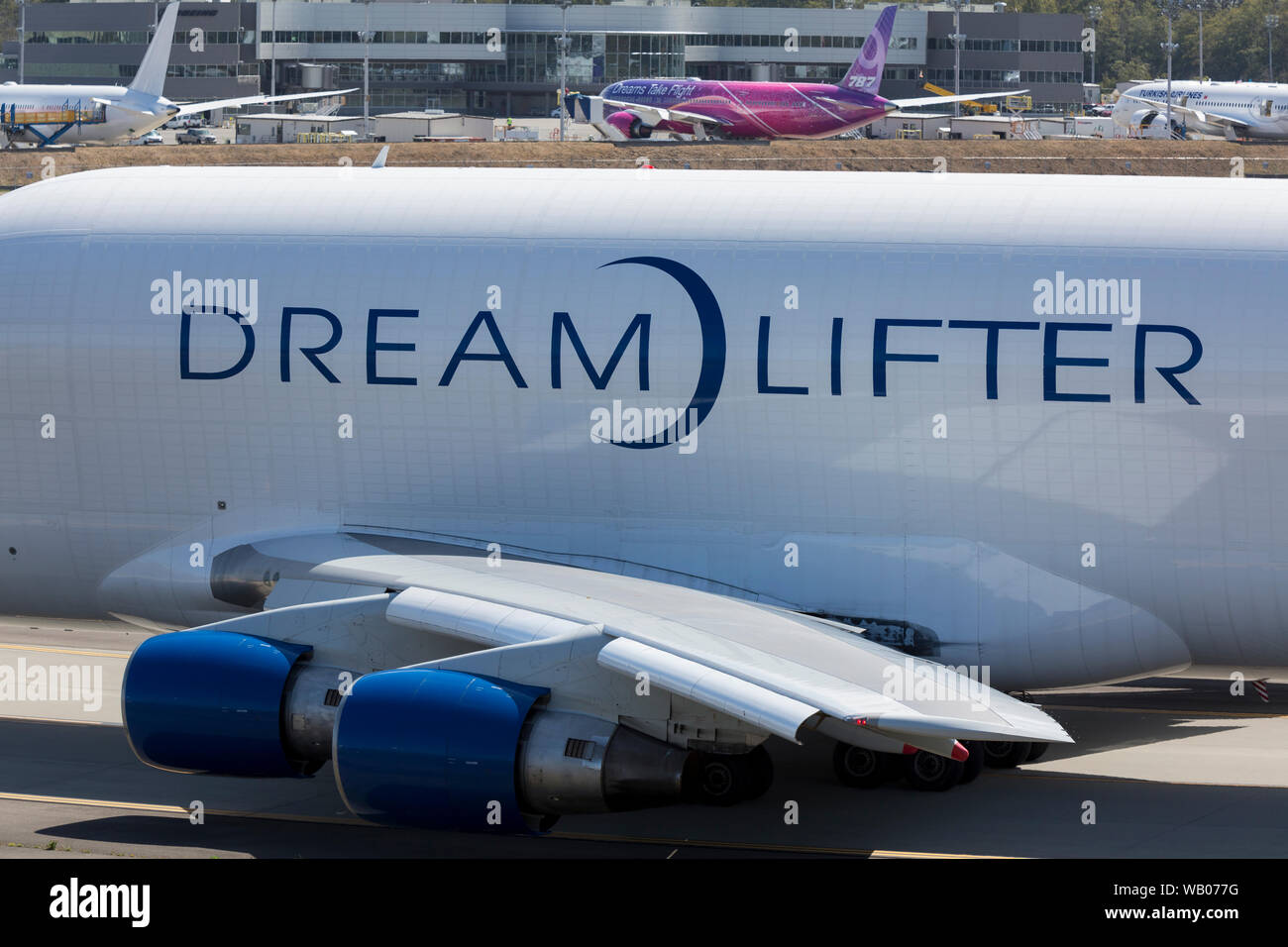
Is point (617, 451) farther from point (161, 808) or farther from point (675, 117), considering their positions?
point (675, 117)

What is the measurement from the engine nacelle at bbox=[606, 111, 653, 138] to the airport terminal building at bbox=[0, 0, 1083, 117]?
40.7 meters

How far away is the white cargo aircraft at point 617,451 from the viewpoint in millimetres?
17750

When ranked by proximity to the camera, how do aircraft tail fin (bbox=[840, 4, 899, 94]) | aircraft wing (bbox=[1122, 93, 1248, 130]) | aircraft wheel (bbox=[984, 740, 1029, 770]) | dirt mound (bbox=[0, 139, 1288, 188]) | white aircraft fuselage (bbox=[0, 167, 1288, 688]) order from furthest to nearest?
aircraft wing (bbox=[1122, 93, 1248, 130]) → aircraft tail fin (bbox=[840, 4, 899, 94]) → dirt mound (bbox=[0, 139, 1288, 188]) → aircraft wheel (bbox=[984, 740, 1029, 770]) → white aircraft fuselage (bbox=[0, 167, 1288, 688])

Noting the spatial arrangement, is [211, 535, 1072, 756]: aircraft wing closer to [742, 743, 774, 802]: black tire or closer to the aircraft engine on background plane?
the aircraft engine on background plane

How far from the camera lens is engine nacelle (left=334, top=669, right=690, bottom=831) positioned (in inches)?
646

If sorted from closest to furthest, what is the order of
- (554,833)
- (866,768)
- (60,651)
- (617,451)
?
(554,833), (617,451), (866,768), (60,651)

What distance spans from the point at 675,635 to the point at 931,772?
16.3 feet

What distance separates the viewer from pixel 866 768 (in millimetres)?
20219

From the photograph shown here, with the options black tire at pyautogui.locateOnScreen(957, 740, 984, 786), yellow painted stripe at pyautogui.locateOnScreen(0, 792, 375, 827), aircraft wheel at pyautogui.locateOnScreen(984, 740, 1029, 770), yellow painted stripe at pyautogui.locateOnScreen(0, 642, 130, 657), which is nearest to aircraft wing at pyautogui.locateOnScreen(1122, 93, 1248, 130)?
yellow painted stripe at pyautogui.locateOnScreen(0, 642, 130, 657)

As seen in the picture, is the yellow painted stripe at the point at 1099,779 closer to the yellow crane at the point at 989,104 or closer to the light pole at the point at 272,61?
the yellow crane at the point at 989,104

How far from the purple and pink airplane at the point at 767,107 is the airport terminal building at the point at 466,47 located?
39990 millimetres

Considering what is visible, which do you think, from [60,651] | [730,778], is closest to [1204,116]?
[60,651]
